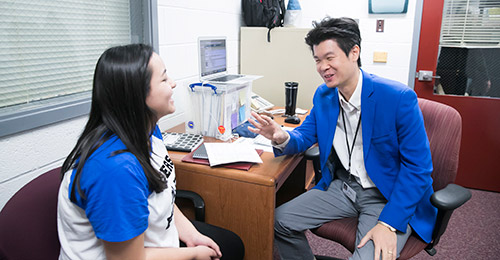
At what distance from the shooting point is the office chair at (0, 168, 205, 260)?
3.18 feet

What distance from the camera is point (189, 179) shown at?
1.56 metres

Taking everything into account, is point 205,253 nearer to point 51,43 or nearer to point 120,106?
point 120,106

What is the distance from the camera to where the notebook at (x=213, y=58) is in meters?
2.22

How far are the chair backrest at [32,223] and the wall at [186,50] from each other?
0.70 ft

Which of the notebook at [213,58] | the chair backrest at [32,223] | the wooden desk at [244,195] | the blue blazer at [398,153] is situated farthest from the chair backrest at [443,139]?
the chair backrest at [32,223]

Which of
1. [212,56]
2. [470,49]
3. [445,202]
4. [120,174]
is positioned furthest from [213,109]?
[470,49]

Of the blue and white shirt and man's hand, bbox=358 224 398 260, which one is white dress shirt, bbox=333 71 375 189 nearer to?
man's hand, bbox=358 224 398 260

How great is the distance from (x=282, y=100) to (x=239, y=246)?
58.5 inches

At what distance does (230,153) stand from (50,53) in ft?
2.69

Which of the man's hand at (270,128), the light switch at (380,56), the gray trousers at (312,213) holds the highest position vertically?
the light switch at (380,56)

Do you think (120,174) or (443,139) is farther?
(443,139)

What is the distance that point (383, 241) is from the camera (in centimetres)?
136

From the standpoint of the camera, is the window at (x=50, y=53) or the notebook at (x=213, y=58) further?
the notebook at (x=213, y=58)

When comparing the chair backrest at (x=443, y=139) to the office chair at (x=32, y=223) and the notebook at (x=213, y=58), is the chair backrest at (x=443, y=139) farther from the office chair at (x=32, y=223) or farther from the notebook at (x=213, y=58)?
the office chair at (x=32, y=223)
